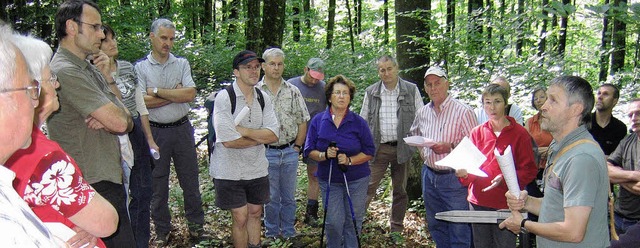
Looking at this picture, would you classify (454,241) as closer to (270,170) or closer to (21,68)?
(270,170)

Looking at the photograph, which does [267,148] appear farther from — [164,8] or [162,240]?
[164,8]

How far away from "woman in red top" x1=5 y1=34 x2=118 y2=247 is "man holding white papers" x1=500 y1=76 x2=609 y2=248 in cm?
228

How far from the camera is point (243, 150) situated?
4.86 meters

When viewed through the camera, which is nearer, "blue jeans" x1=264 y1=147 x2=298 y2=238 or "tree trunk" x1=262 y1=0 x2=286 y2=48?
"blue jeans" x1=264 y1=147 x2=298 y2=238

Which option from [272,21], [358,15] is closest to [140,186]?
[272,21]

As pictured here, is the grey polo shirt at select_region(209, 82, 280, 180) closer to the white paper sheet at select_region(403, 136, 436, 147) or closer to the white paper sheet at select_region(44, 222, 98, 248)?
the white paper sheet at select_region(403, 136, 436, 147)

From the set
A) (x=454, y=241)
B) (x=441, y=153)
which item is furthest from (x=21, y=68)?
(x=454, y=241)

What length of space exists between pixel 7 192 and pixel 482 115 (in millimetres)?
5217

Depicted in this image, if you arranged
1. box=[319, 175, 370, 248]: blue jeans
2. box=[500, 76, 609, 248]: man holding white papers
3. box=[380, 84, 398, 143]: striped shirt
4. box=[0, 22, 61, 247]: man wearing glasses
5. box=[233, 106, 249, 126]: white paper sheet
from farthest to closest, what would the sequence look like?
Result: 1. box=[380, 84, 398, 143]: striped shirt
2. box=[319, 175, 370, 248]: blue jeans
3. box=[233, 106, 249, 126]: white paper sheet
4. box=[500, 76, 609, 248]: man holding white papers
5. box=[0, 22, 61, 247]: man wearing glasses

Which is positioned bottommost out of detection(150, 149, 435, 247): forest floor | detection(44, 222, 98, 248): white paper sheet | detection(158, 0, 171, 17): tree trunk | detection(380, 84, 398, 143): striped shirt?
detection(150, 149, 435, 247): forest floor

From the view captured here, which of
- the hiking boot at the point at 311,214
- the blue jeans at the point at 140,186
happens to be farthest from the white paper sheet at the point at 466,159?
the hiking boot at the point at 311,214

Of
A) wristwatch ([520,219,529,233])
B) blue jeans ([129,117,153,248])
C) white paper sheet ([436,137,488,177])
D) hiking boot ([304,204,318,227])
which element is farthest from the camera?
hiking boot ([304,204,318,227])

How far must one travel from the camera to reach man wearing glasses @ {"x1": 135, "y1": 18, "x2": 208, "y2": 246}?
17.7ft

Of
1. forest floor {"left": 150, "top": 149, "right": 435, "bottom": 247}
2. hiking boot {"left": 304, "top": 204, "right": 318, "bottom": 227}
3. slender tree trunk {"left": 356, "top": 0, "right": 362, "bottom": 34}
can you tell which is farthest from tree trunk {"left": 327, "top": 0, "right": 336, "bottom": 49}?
hiking boot {"left": 304, "top": 204, "right": 318, "bottom": 227}
